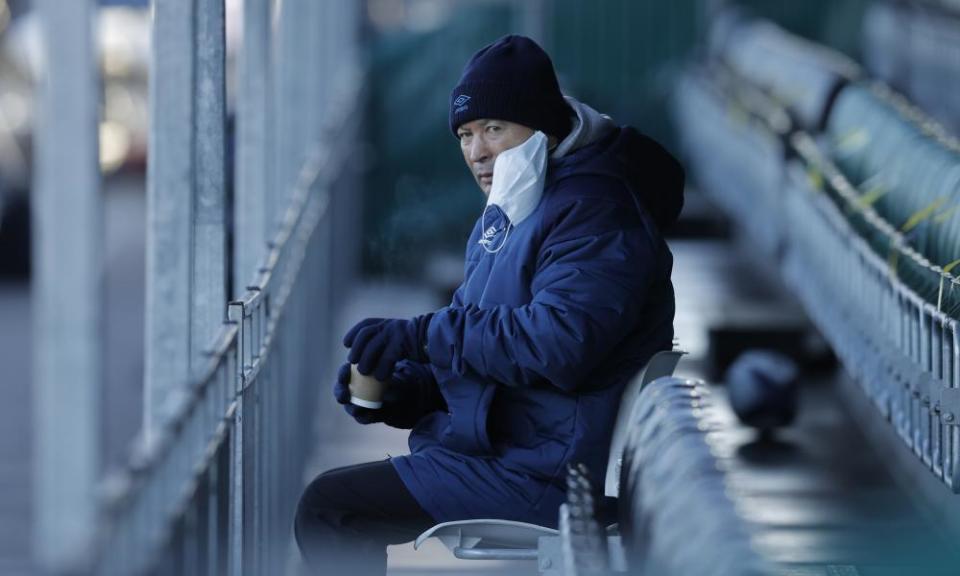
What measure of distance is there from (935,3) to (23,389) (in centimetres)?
611

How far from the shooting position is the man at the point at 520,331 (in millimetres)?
4582

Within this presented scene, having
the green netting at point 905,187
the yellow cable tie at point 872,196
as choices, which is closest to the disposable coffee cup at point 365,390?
the green netting at point 905,187

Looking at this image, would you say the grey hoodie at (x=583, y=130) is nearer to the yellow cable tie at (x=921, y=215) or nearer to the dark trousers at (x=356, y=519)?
the dark trousers at (x=356, y=519)

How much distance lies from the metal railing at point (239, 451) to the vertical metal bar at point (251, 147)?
0.10 metres

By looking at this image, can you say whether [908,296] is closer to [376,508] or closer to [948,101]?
[376,508]

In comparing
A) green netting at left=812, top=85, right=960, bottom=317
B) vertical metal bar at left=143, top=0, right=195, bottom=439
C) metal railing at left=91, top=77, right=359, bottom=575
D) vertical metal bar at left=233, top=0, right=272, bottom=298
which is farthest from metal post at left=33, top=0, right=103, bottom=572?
vertical metal bar at left=233, top=0, right=272, bottom=298

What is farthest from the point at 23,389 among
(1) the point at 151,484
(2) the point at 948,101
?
(1) the point at 151,484

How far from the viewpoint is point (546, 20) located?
719 inches

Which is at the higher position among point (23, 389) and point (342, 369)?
point (342, 369)

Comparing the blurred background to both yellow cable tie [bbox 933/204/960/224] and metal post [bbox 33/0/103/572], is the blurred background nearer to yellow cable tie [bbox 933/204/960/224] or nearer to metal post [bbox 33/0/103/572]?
yellow cable tie [bbox 933/204/960/224]

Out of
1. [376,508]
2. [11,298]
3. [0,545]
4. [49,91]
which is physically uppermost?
[49,91]

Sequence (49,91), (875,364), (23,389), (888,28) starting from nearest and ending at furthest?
(49,91) → (875,364) → (23,389) → (888,28)

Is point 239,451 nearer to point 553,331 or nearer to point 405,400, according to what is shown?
point 405,400

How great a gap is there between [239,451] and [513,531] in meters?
0.65
